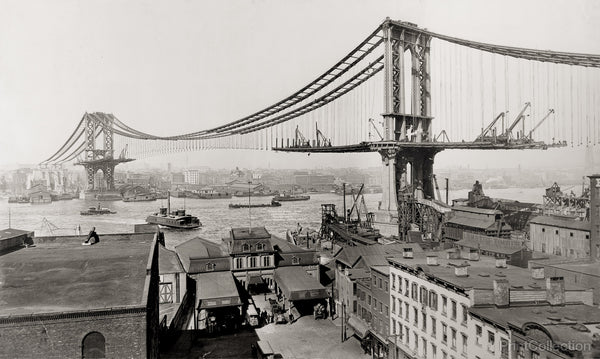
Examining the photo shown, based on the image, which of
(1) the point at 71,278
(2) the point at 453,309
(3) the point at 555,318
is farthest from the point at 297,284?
(3) the point at 555,318

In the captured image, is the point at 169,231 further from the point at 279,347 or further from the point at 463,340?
the point at 463,340

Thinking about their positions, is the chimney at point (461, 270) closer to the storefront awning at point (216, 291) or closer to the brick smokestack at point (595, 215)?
the storefront awning at point (216, 291)

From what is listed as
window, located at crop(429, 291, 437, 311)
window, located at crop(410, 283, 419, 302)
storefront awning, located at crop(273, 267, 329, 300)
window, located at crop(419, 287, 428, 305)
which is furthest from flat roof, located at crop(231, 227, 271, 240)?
window, located at crop(429, 291, 437, 311)

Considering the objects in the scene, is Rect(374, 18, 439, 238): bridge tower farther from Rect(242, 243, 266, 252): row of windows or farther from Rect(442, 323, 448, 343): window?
Rect(442, 323, 448, 343): window

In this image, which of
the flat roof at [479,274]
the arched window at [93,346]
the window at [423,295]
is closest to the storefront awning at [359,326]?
the flat roof at [479,274]

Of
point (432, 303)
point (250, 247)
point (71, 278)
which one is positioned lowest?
point (250, 247)

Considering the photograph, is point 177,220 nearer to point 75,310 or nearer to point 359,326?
point 359,326

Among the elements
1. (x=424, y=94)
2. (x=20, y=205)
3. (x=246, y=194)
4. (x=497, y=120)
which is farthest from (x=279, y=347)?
(x=246, y=194)
